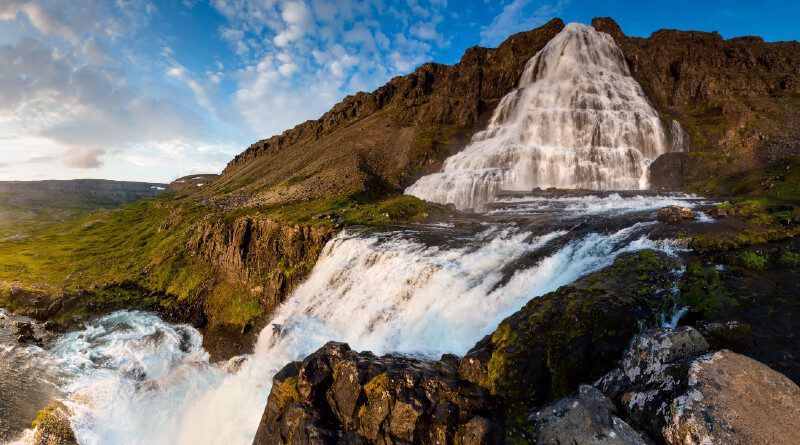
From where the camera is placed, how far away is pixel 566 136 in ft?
180

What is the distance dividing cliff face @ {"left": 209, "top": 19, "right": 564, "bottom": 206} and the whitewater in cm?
1823

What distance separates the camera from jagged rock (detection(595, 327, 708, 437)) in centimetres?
784

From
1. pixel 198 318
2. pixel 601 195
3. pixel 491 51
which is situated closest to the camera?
pixel 601 195

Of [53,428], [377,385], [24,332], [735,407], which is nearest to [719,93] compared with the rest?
[735,407]

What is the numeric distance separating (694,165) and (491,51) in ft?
207

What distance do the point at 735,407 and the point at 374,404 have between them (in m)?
7.69

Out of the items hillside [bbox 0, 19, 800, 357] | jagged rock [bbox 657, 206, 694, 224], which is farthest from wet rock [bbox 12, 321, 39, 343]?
jagged rock [bbox 657, 206, 694, 224]

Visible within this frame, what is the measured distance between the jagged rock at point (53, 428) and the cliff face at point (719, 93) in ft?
188

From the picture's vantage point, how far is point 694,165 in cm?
4438

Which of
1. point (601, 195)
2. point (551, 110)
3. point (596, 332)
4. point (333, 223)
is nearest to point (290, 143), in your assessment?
point (551, 110)

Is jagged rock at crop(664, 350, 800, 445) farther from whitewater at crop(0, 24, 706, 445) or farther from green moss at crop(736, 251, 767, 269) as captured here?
green moss at crop(736, 251, 767, 269)

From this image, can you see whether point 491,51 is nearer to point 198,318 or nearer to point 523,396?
point 198,318

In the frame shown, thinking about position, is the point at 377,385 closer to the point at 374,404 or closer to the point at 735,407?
the point at 374,404

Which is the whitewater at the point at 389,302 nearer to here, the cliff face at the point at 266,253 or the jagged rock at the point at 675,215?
the jagged rock at the point at 675,215
